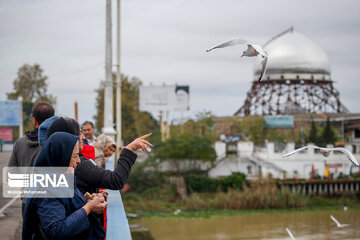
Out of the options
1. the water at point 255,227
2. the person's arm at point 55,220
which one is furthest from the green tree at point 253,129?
the person's arm at point 55,220

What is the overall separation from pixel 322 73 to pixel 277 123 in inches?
453

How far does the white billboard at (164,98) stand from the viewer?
44938mm

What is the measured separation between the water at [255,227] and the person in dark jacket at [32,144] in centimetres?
2097

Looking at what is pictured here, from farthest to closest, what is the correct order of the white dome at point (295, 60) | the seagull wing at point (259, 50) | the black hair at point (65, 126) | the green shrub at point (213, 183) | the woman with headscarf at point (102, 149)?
the white dome at point (295, 60), the green shrub at point (213, 183), the seagull wing at point (259, 50), the woman with headscarf at point (102, 149), the black hair at point (65, 126)

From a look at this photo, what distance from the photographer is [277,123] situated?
5469 centimetres

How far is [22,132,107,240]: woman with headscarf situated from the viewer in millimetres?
2623

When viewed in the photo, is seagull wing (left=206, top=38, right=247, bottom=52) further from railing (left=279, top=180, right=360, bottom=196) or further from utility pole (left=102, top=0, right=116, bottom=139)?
railing (left=279, top=180, right=360, bottom=196)

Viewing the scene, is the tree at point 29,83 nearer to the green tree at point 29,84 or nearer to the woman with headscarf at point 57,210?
the green tree at point 29,84

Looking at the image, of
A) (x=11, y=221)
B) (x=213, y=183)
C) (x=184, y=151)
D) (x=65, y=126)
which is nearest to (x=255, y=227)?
(x=213, y=183)

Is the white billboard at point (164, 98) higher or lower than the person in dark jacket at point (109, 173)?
higher

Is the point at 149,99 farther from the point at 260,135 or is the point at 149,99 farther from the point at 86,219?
the point at 86,219

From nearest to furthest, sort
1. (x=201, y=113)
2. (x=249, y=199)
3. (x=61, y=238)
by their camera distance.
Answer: (x=61, y=238) < (x=249, y=199) < (x=201, y=113)

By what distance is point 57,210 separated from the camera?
8.69 ft

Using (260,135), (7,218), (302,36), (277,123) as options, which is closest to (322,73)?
(302,36)
